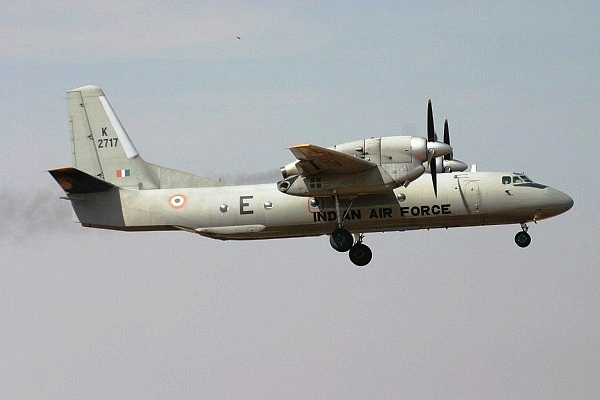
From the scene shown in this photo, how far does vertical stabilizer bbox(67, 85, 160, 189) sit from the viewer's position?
41875 mm

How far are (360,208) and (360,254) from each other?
5.85ft

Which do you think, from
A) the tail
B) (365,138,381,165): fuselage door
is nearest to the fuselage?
the tail

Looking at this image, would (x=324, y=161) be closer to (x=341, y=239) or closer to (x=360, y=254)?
(x=341, y=239)

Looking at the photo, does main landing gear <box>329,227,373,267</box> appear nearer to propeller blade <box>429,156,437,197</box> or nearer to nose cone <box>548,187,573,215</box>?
propeller blade <box>429,156,437,197</box>

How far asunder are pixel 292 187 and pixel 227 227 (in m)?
3.13

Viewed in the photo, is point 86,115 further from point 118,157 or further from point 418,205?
point 418,205

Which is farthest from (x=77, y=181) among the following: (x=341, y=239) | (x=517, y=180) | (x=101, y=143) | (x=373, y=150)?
(x=517, y=180)

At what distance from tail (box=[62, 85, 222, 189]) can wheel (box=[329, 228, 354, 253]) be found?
20.1 ft

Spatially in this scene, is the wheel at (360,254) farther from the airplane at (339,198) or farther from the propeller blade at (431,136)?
the propeller blade at (431,136)

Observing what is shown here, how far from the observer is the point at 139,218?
40000 mm

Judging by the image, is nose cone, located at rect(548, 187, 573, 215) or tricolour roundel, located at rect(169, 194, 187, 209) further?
tricolour roundel, located at rect(169, 194, 187, 209)

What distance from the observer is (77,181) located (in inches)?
1548

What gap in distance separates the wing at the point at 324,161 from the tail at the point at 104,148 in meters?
6.14

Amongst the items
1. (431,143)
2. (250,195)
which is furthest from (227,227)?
(431,143)
